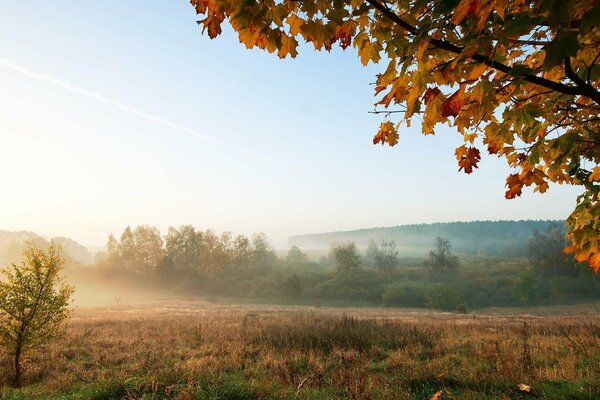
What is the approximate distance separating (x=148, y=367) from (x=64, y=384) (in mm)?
1991

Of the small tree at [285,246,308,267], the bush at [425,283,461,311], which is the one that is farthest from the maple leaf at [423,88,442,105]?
the small tree at [285,246,308,267]

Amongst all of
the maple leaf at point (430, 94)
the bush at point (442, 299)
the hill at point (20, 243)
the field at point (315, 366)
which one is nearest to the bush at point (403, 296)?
the bush at point (442, 299)

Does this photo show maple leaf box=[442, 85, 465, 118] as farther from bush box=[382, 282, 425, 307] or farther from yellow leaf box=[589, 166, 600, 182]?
bush box=[382, 282, 425, 307]

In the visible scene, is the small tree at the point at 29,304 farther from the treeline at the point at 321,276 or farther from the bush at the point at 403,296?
the bush at the point at 403,296

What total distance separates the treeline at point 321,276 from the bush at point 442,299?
1164mm

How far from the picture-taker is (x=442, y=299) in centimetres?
6031

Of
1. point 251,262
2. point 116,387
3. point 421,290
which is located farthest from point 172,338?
point 251,262

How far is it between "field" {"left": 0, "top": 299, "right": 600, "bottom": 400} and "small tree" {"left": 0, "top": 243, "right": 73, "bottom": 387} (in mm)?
1003

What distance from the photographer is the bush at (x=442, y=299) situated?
59906 millimetres

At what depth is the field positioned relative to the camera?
6.31m

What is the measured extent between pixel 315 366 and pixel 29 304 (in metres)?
7.66

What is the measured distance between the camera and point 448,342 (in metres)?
11.3

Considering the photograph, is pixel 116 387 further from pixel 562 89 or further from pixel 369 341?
pixel 562 89

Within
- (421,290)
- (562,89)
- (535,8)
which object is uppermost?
(535,8)
